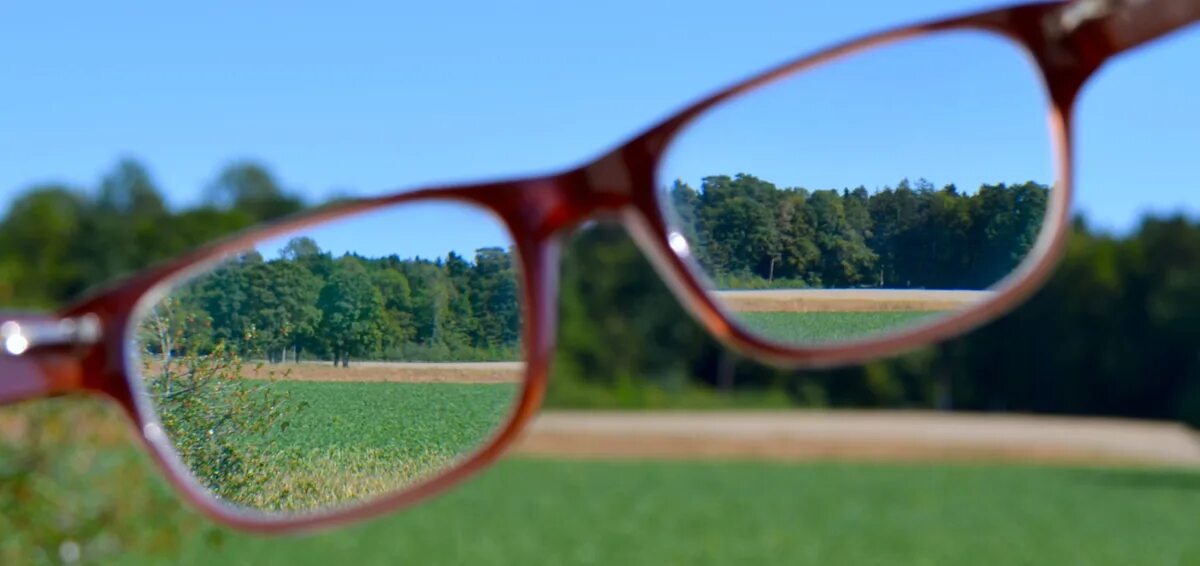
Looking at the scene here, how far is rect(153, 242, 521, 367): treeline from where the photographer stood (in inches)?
16.2

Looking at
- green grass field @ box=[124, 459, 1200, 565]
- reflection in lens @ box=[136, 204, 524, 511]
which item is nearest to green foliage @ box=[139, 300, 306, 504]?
reflection in lens @ box=[136, 204, 524, 511]

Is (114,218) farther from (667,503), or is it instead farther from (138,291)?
(138,291)

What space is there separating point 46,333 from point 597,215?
0.14m

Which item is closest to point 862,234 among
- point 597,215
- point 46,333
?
point 597,215

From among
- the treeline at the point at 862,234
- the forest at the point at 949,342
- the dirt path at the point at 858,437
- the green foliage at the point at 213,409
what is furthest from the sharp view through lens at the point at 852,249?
the dirt path at the point at 858,437

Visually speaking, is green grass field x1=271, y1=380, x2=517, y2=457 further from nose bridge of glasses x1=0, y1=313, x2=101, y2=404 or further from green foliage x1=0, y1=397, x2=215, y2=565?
green foliage x1=0, y1=397, x2=215, y2=565

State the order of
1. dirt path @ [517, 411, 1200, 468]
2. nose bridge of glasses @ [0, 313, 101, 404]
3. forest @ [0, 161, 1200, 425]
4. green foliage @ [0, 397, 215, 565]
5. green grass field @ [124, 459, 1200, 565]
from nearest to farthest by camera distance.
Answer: nose bridge of glasses @ [0, 313, 101, 404] < green foliage @ [0, 397, 215, 565] < green grass field @ [124, 459, 1200, 565] < forest @ [0, 161, 1200, 425] < dirt path @ [517, 411, 1200, 468]

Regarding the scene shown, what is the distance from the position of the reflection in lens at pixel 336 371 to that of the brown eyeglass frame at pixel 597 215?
0.08ft

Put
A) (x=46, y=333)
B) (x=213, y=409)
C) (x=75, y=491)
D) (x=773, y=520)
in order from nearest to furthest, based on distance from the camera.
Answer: (x=46, y=333) → (x=213, y=409) → (x=75, y=491) → (x=773, y=520)

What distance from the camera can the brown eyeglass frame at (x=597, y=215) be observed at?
1.14 ft

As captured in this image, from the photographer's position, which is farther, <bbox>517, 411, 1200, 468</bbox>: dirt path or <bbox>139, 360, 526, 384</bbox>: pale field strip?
<bbox>517, 411, 1200, 468</bbox>: dirt path

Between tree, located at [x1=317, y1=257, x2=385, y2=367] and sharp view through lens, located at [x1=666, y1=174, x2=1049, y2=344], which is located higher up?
sharp view through lens, located at [x1=666, y1=174, x2=1049, y2=344]

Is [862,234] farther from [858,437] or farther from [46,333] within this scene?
[858,437]

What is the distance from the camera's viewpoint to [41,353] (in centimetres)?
33
